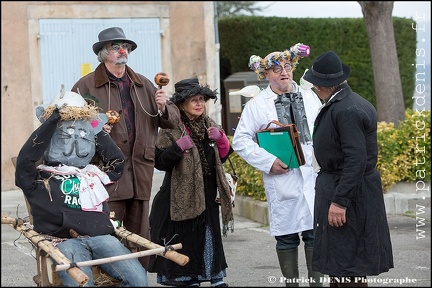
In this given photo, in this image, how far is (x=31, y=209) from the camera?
5633mm

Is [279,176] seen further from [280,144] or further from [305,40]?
[305,40]

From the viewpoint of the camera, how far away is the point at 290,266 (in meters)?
6.73

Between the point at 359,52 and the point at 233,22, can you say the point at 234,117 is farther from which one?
the point at 359,52

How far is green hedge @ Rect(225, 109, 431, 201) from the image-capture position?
10867 mm

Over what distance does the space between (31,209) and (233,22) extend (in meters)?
12.2

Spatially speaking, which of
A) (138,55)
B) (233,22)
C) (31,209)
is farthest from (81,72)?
(31,209)

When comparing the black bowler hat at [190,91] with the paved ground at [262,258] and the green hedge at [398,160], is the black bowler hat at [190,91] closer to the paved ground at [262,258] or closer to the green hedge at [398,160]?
the paved ground at [262,258]

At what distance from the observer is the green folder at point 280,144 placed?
6.73 metres

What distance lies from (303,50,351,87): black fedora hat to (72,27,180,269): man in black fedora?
126 cm

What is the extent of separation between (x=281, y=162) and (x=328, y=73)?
3.51ft

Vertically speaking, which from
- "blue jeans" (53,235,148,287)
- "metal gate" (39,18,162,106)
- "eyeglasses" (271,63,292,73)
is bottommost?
"blue jeans" (53,235,148,287)

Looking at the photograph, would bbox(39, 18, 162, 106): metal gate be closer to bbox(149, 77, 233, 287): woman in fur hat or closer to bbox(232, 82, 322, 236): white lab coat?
bbox(149, 77, 233, 287): woman in fur hat

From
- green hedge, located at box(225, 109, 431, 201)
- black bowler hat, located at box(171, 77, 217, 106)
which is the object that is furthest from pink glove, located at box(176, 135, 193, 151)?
green hedge, located at box(225, 109, 431, 201)

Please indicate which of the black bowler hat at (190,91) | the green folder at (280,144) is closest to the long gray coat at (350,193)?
the green folder at (280,144)
